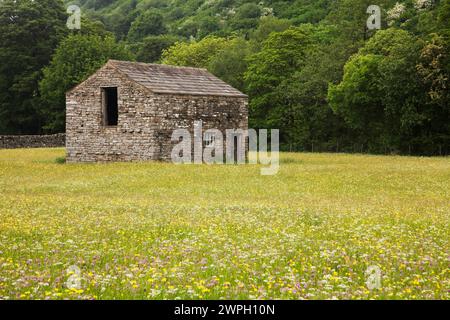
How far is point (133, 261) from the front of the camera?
11633 mm

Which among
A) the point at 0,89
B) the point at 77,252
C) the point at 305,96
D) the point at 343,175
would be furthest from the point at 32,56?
the point at 77,252

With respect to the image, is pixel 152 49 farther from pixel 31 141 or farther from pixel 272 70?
pixel 31 141

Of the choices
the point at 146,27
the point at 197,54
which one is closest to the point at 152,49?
the point at 197,54

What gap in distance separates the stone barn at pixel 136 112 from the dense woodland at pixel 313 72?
17963 mm

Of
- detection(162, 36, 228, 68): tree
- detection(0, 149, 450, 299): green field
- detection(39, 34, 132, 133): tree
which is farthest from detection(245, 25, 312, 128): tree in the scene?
detection(0, 149, 450, 299): green field

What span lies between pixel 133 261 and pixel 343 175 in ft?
76.2

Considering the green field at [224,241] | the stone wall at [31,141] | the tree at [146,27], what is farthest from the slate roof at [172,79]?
the tree at [146,27]

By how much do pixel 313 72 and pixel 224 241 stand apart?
191ft

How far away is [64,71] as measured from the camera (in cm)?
7375

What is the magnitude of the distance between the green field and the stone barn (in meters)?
14.6

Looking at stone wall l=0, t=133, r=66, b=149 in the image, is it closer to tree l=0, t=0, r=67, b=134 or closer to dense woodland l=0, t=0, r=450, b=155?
dense woodland l=0, t=0, r=450, b=155

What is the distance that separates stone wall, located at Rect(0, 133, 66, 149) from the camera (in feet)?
219

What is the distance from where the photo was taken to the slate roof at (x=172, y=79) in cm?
4397
